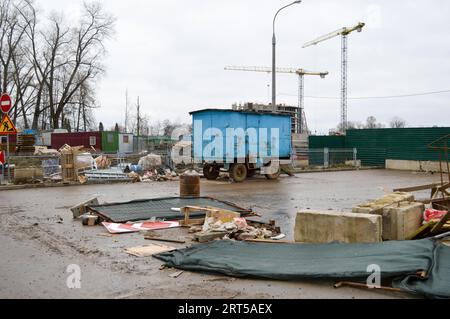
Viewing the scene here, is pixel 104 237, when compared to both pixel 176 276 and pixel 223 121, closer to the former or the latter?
pixel 176 276

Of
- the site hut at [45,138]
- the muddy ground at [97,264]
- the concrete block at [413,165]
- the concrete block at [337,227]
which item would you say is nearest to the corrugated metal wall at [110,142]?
the site hut at [45,138]

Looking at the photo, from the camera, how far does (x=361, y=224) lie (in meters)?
7.09

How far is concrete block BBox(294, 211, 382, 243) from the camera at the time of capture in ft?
23.0

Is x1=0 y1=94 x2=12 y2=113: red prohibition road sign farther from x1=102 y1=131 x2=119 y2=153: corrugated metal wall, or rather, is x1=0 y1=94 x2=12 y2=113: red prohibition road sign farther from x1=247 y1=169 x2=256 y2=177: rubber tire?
x1=102 y1=131 x2=119 y2=153: corrugated metal wall

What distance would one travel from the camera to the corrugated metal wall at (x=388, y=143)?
103 ft

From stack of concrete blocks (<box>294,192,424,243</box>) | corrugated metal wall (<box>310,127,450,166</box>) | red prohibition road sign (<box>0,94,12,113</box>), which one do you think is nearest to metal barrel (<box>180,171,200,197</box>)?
stack of concrete blocks (<box>294,192,424,243</box>)

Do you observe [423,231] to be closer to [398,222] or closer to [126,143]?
[398,222]

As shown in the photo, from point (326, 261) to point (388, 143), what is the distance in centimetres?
2965

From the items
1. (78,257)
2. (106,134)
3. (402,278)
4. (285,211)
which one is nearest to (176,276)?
(78,257)

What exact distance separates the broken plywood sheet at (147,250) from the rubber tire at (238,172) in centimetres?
1287

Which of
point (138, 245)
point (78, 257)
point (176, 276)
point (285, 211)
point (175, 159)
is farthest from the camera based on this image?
Result: point (175, 159)

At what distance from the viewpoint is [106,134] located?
48.3m
